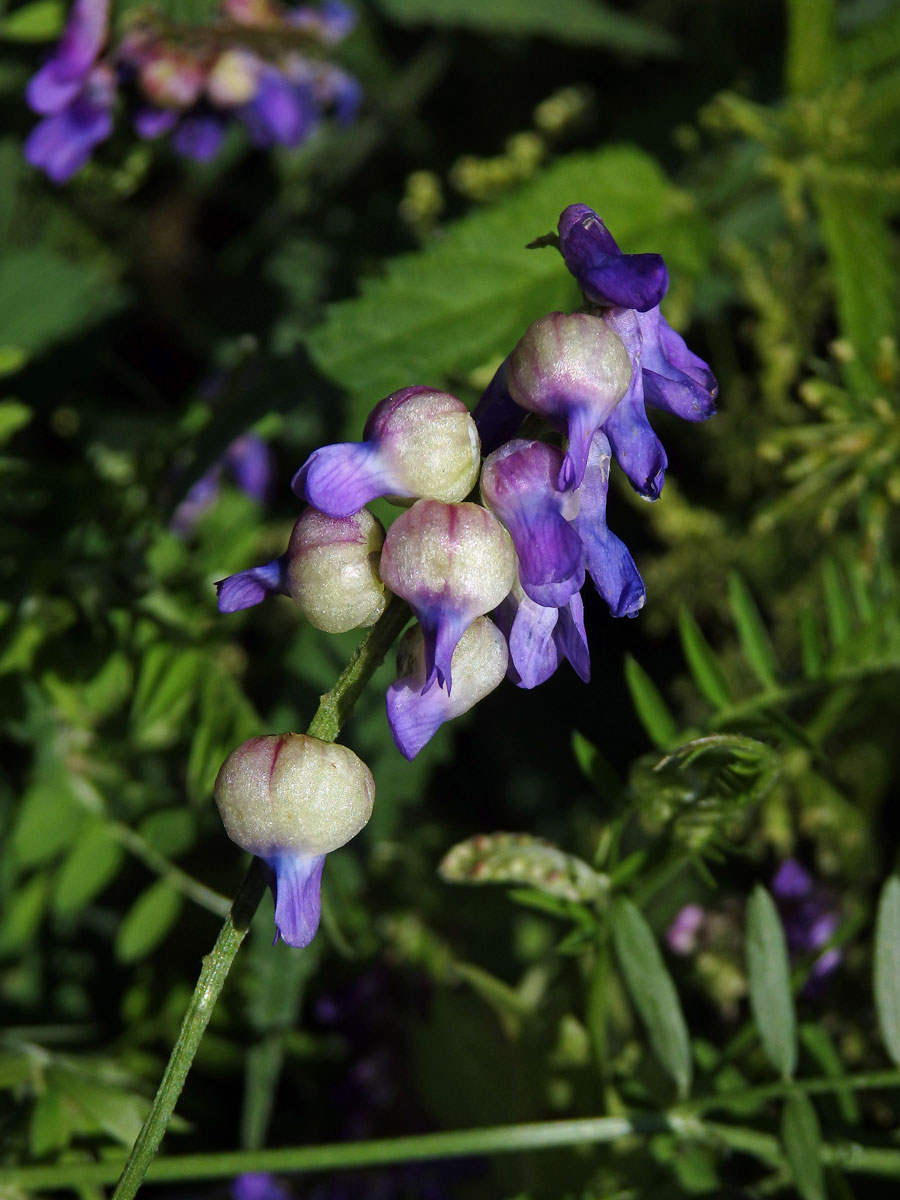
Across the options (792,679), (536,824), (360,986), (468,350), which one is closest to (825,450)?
(792,679)

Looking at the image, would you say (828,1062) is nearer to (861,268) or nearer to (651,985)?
(651,985)

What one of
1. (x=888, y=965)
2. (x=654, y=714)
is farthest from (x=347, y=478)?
(x=888, y=965)

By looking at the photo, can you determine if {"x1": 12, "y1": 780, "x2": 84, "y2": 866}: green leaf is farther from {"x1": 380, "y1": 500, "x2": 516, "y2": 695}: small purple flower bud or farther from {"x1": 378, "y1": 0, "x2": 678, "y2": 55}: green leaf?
{"x1": 378, "y1": 0, "x2": 678, "y2": 55}: green leaf

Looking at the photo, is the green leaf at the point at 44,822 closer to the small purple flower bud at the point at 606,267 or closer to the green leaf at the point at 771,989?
the green leaf at the point at 771,989

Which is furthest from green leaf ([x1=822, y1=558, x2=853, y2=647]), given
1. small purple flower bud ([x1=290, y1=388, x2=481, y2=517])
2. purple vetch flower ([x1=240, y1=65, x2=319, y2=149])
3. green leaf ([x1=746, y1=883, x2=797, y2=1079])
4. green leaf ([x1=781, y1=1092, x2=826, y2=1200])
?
purple vetch flower ([x1=240, y1=65, x2=319, y2=149])

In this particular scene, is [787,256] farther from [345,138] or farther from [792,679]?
[345,138]

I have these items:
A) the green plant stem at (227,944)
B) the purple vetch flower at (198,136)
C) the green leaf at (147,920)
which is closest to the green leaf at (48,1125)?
the green leaf at (147,920)
